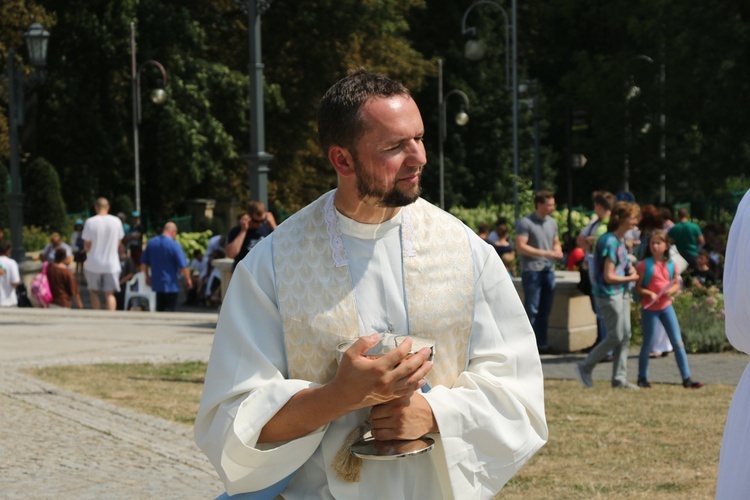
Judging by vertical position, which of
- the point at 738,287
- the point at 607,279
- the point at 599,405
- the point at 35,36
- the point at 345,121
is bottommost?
the point at 599,405

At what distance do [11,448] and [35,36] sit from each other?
1693 centimetres

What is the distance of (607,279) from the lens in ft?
39.2

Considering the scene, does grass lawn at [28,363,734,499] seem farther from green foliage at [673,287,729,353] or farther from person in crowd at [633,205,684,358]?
green foliage at [673,287,729,353]

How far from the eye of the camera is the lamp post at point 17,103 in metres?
24.7

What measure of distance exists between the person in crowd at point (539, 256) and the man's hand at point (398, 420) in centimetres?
1113

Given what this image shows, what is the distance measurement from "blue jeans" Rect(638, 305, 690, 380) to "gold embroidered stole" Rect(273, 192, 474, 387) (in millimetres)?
8867

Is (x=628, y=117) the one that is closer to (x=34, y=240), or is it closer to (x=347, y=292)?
(x=34, y=240)

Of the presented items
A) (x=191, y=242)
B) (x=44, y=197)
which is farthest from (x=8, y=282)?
(x=44, y=197)

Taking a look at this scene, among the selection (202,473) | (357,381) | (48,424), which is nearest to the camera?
(357,381)

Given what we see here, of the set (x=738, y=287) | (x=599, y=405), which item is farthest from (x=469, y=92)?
(x=738, y=287)

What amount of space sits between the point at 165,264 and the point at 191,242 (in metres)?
11.9

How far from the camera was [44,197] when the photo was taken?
3769 centimetres

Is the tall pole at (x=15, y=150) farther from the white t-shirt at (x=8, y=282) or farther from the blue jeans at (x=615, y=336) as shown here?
the blue jeans at (x=615, y=336)

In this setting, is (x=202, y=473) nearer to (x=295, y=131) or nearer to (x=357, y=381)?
(x=357, y=381)
